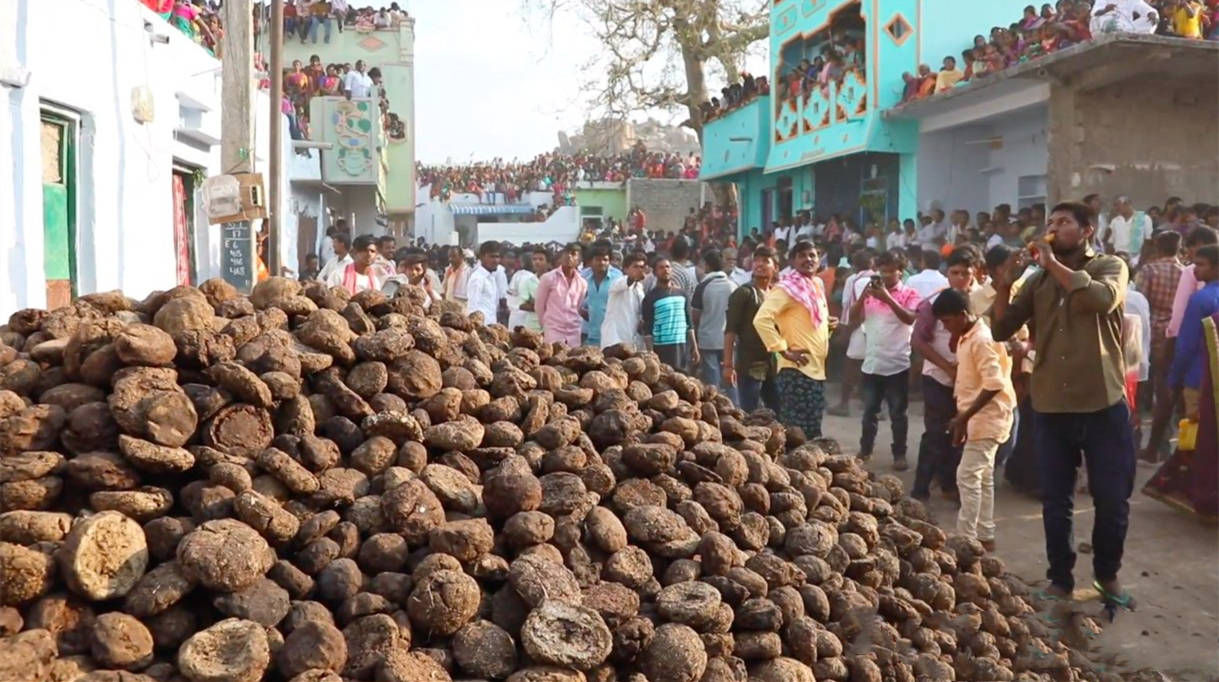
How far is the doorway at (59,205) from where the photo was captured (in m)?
7.31

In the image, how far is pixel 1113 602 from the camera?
4406 mm

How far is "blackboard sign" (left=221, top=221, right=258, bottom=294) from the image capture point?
30.7ft

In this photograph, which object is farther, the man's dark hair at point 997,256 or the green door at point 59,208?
the green door at point 59,208

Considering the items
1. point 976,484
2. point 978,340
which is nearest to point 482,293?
point 978,340

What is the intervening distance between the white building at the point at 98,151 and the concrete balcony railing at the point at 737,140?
39.4 ft

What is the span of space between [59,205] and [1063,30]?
10.2 metres

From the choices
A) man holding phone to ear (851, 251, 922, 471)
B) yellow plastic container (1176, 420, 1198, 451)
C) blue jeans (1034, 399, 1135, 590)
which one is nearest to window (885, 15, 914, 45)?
man holding phone to ear (851, 251, 922, 471)

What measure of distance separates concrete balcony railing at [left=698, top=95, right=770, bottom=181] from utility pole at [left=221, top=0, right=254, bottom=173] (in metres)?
13.2

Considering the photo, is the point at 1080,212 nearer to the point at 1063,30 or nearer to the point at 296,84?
the point at 1063,30

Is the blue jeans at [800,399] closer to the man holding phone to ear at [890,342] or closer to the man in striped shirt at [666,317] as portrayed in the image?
the man holding phone to ear at [890,342]

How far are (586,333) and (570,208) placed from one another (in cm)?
2335

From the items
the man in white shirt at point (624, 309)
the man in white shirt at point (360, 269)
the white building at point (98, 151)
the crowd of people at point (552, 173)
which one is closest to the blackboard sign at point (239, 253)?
the white building at point (98, 151)

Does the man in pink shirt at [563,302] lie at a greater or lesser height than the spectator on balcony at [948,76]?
lesser

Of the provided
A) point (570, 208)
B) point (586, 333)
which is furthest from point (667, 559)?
point (570, 208)
